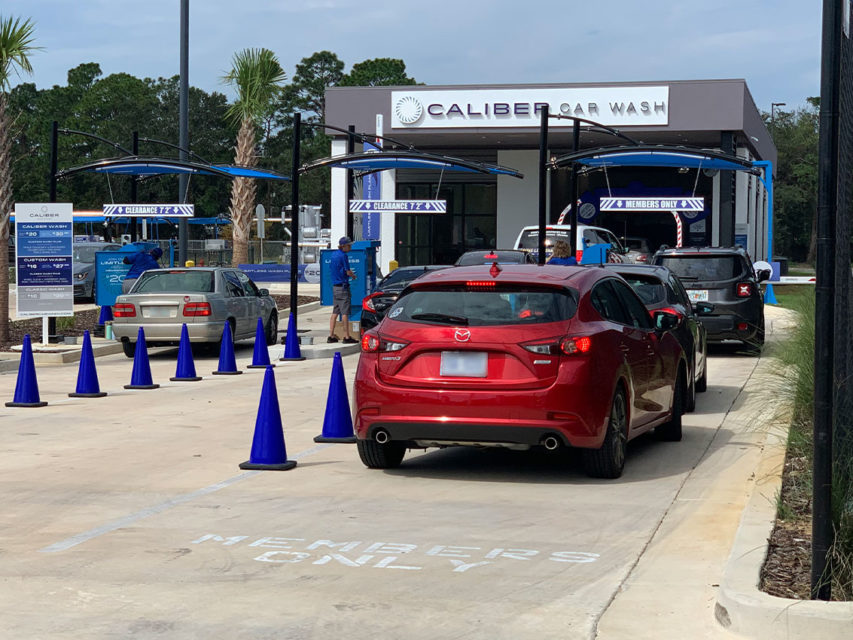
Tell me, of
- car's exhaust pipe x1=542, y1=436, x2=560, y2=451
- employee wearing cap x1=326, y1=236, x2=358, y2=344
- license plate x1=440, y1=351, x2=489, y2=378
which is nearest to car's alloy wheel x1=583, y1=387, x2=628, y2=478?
car's exhaust pipe x1=542, y1=436, x2=560, y2=451

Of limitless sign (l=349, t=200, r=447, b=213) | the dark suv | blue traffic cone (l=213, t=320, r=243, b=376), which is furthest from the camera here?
limitless sign (l=349, t=200, r=447, b=213)

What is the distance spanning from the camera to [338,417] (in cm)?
1136

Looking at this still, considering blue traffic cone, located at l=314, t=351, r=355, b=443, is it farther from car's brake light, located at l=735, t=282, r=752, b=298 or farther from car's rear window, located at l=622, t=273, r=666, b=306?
car's brake light, located at l=735, t=282, r=752, b=298

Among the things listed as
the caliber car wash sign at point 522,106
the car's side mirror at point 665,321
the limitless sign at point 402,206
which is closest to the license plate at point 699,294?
the limitless sign at point 402,206

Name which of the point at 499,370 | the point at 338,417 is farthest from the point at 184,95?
the point at 499,370

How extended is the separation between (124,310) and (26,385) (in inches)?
249

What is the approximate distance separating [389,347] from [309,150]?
91.9 m

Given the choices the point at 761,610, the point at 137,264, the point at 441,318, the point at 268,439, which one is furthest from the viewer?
the point at 137,264

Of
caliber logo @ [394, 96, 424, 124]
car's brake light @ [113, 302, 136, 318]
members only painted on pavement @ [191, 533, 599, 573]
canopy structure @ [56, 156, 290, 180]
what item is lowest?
members only painted on pavement @ [191, 533, 599, 573]

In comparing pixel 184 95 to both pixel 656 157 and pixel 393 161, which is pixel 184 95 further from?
pixel 656 157

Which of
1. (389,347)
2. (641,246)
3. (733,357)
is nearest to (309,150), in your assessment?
(641,246)

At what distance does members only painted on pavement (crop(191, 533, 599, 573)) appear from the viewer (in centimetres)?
682

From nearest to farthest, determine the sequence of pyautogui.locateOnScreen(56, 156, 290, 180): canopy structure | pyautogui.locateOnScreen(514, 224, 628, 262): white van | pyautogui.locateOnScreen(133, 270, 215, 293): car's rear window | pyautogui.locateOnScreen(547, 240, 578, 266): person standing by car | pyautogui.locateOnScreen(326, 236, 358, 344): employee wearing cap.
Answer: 1. pyautogui.locateOnScreen(547, 240, 578, 266): person standing by car
2. pyautogui.locateOnScreen(133, 270, 215, 293): car's rear window
3. pyautogui.locateOnScreen(326, 236, 358, 344): employee wearing cap
4. pyautogui.locateOnScreen(56, 156, 290, 180): canopy structure
5. pyautogui.locateOnScreen(514, 224, 628, 262): white van

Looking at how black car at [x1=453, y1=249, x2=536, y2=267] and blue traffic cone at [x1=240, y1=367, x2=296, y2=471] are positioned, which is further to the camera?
black car at [x1=453, y1=249, x2=536, y2=267]
